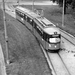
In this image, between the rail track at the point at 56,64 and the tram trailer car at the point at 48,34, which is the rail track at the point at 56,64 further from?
the tram trailer car at the point at 48,34

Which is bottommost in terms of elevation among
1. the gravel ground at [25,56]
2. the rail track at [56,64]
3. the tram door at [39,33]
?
the rail track at [56,64]

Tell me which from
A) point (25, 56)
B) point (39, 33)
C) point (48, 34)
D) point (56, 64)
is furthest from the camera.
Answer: point (39, 33)

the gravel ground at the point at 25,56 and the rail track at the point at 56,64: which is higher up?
the gravel ground at the point at 25,56

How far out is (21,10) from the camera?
39156mm

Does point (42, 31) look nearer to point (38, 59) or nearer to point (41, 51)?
point (41, 51)

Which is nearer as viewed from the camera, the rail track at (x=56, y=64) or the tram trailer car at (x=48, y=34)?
the rail track at (x=56, y=64)

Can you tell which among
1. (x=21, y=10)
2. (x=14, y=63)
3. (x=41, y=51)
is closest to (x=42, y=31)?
(x=41, y=51)

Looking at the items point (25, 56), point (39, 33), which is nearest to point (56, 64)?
point (25, 56)

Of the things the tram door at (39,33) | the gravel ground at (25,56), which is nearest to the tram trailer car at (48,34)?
the tram door at (39,33)

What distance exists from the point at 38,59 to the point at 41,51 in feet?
8.95

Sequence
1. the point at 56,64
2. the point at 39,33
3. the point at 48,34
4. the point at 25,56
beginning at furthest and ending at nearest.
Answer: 1. the point at 39,33
2. the point at 48,34
3. the point at 25,56
4. the point at 56,64

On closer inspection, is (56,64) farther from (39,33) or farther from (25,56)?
(39,33)

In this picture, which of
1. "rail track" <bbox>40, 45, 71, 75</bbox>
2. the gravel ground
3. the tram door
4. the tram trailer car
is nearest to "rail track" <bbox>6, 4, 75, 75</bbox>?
"rail track" <bbox>40, 45, 71, 75</bbox>

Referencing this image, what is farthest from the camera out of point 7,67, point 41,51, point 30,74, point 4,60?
point 41,51
